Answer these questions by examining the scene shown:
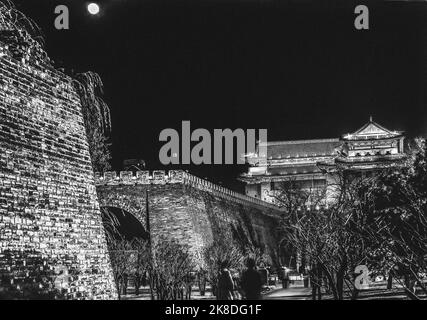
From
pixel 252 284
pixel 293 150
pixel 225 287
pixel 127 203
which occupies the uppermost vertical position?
pixel 293 150

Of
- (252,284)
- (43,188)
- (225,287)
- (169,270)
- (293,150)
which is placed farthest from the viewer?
(293,150)

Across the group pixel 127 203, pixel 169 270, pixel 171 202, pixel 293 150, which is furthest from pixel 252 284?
pixel 293 150

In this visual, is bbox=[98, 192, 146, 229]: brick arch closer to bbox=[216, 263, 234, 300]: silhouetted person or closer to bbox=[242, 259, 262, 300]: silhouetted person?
bbox=[216, 263, 234, 300]: silhouetted person

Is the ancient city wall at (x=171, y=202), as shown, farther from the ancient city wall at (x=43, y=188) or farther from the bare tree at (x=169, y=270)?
the ancient city wall at (x=43, y=188)

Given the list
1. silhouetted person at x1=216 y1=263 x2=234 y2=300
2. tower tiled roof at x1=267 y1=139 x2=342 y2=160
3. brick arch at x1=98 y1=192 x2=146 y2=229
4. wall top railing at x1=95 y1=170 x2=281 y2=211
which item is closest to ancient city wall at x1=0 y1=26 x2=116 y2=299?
silhouetted person at x1=216 y1=263 x2=234 y2=300

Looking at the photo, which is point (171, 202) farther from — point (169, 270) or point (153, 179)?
point (169, 270)

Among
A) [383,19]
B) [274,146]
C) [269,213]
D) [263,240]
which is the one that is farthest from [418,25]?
[274,146]

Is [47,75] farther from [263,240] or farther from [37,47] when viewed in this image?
[263,240]

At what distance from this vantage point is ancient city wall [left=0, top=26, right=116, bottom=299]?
608 centimetres

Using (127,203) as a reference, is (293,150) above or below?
above

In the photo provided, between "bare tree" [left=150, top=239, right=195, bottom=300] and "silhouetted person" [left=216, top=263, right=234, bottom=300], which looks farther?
"bare tree" [left=150, top=239, right=195, bottom=300]

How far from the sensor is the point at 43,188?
6.54 meters

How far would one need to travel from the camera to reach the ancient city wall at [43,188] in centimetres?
Answer: 608

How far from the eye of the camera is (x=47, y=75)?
6.96 metres
